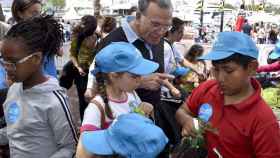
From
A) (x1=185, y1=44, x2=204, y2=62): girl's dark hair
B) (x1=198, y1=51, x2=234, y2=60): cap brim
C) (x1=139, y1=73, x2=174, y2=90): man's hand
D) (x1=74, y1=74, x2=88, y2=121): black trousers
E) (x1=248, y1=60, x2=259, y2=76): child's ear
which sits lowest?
(x1=74, y1=74, x2=88, y2=121): black trousers

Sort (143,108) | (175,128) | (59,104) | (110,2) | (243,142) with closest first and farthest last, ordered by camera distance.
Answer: (243,142)
(59,104)
(143,108)
(175,128)
(110,2)

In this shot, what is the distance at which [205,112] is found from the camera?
8.20ft

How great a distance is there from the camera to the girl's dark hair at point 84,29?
260 inches

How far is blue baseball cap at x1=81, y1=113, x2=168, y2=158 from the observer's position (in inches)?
77.8

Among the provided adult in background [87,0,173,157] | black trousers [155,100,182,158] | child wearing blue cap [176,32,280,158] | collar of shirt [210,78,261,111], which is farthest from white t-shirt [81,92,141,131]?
black trousers [155,100,182,158]

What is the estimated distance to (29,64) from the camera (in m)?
2.50

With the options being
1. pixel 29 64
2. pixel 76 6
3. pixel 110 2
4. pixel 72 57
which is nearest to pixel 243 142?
pixel 29 64

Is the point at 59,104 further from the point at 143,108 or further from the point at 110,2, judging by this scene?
the point at 110,2

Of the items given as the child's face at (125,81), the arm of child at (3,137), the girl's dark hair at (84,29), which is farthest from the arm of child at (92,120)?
the girl's dark hair at (84,29)

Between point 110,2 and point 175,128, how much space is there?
148 ft

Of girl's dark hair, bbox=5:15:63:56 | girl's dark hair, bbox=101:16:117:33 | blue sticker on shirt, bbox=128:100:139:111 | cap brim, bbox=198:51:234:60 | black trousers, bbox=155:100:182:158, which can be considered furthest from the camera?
girl's dark hair, bbox=101:16:117:33

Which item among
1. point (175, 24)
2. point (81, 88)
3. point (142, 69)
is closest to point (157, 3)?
point (142, 69)

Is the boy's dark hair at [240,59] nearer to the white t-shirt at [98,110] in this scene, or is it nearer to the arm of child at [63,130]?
the white t-shirt at [98,110]

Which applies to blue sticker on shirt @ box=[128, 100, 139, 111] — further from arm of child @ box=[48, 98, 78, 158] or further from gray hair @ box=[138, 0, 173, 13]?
gray hair @ box=[138, 0, 173, 13]
